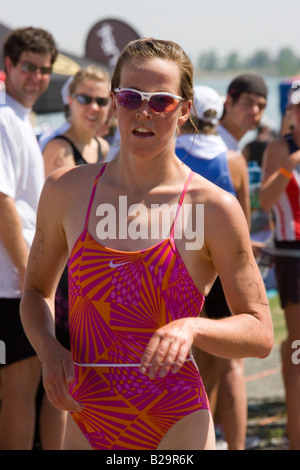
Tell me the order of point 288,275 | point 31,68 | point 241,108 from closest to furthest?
point 31,68 → point 288,275 → point 241,108

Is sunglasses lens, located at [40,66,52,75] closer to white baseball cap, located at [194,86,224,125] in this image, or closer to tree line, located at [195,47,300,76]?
white baseball cap, located at [194,86,224,125]

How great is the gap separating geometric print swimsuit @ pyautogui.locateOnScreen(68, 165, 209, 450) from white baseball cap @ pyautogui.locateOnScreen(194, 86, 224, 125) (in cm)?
211

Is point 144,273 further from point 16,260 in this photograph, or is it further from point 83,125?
point 83,125

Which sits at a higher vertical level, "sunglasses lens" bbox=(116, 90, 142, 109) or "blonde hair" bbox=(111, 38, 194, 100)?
"blonde hair" bbox=(111, 38, 194, 100)

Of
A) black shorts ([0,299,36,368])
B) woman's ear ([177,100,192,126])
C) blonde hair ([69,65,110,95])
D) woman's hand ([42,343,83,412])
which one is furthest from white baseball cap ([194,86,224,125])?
woman's hand ([42,343,83,412])

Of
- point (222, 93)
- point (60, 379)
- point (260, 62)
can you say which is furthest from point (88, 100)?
point (260, 62)

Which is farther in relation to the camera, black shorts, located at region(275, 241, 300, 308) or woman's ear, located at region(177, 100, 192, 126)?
black shorts, located at region(275, 241, 300, 308)

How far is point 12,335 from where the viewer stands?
377cm

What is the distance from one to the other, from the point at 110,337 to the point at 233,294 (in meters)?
0.34

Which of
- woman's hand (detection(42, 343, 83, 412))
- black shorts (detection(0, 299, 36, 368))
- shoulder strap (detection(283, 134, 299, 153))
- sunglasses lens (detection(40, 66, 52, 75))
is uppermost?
sunglasses lens (detection(40, 66, 52, 75))

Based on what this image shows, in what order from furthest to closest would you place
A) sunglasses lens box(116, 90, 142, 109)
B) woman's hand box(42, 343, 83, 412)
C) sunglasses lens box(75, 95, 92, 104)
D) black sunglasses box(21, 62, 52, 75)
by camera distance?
sunglasses lens box(75, 95, 92, 104) < black sunglasses box(21, 62, 52, 75) < sunglasses lens box(116, 90, 142, 109) < woman's hand box(42, 343, 83, 412)

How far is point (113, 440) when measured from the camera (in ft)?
7.30

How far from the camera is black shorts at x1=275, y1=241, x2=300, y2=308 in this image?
15.6 ft

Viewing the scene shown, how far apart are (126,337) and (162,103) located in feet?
2.04
